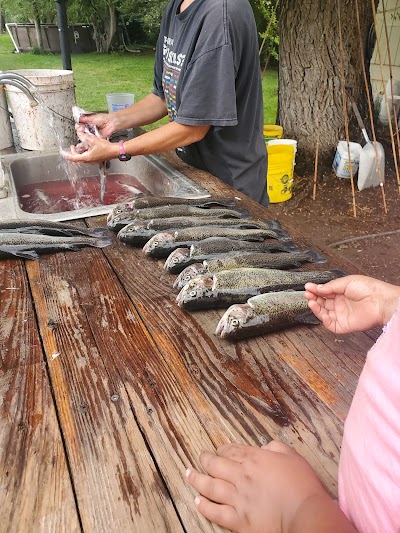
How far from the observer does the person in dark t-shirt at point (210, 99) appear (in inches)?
109


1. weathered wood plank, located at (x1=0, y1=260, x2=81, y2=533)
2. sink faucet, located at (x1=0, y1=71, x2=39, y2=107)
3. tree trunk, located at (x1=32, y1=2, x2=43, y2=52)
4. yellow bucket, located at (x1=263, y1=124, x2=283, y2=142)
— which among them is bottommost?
yellow bucket, located at (x1=263, y1=124, x2=283, y2=142)

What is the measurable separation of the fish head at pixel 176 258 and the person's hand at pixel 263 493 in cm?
109

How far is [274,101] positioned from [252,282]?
1210 cm

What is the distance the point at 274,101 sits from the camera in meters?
13.1

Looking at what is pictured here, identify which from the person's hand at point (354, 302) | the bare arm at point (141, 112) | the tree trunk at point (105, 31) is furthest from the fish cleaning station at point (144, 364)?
the tree trunk at point (105, 31)

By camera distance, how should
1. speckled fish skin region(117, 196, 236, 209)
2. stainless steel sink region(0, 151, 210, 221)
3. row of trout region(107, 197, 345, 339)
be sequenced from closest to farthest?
1. row of trout region(107, 197, 345, 339)
2. speckled fish skin region(117, 196, 236, 209)
3. stainless steel sink region(0, 151, 210, 221)

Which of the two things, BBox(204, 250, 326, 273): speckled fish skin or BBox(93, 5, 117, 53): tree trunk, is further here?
BBox(93, 5, 117, 53): tree trunk

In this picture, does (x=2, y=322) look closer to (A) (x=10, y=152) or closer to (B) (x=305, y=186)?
(A) (x=10, y=152)

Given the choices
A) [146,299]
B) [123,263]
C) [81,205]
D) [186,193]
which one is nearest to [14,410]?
[146,299]

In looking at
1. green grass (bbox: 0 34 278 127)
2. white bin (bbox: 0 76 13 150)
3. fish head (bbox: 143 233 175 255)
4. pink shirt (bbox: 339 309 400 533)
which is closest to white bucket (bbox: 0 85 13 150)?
white bin (bbox: 0 76 13 150)

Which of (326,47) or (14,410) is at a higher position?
(326,47)

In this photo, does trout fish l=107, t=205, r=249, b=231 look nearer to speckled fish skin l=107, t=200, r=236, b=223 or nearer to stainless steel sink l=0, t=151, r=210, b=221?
speckled fish skin l=107, t=200, r=236, b=223

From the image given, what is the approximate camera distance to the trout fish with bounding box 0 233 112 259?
2.34 metres

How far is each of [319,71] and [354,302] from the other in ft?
20.3
